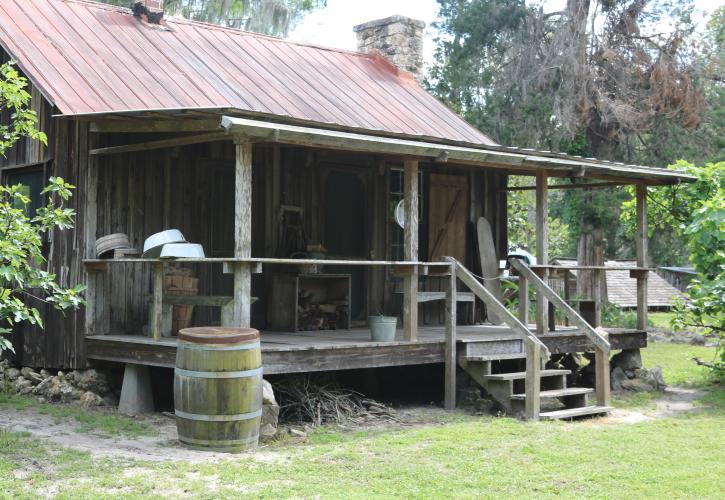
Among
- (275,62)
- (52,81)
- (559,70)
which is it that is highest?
(559,70)

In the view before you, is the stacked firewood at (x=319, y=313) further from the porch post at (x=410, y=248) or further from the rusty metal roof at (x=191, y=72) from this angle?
the rusty metal roof at (x=191, y=72)

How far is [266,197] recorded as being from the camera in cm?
1195

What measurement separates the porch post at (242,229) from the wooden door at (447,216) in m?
5.48

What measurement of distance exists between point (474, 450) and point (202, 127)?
3935 mm

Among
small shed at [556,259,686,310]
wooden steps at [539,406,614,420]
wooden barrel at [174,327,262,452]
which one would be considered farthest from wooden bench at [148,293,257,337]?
small shed at [556,259,686,310]

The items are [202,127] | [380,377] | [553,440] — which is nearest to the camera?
[553,440]

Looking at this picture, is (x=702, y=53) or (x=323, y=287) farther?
(x=702, y=53)

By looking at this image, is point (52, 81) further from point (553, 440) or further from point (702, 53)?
point (702, 53)

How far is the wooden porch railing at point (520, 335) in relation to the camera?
31.9 ft

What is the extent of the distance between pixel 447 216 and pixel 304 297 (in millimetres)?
3155

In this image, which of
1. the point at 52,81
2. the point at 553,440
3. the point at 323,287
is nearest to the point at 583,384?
the point at 323,287

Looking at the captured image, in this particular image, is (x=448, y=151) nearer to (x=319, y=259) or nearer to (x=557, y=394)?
(x=319, y=259)

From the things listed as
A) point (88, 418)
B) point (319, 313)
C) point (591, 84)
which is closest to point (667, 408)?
point (319, 313)

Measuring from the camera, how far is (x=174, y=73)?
11688mm
